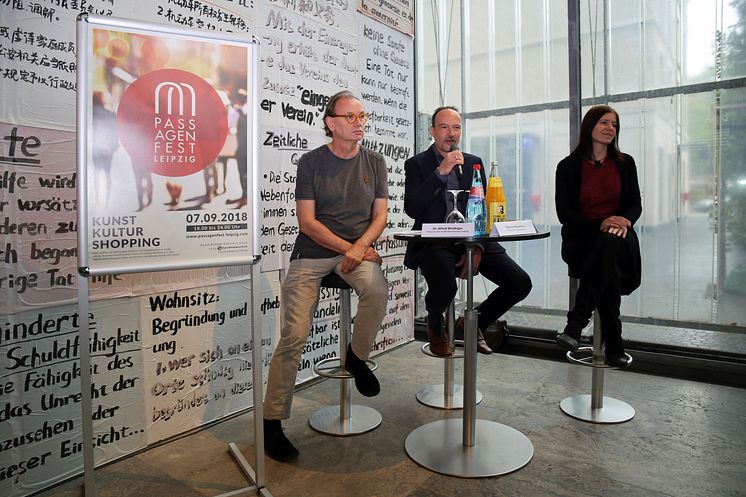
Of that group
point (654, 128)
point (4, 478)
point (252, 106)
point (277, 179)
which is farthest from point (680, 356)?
point (4, 478)

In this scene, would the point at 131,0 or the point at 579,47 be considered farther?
the point at 579,47

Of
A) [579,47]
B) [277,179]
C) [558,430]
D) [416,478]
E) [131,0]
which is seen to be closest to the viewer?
[416,478]

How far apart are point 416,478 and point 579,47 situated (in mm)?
2853

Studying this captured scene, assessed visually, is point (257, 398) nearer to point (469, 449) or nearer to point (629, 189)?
point (469, 449)

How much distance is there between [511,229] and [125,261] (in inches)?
52.9

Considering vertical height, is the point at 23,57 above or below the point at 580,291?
above

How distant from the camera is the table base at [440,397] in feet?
8.48

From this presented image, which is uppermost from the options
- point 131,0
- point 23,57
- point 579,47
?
point 579,47

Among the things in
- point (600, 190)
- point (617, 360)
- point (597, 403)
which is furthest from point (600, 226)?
point (597, 403)

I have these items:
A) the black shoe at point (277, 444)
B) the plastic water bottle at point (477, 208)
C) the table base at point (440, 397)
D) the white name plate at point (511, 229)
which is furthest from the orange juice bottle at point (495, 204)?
the black shoe at point (277, 444)

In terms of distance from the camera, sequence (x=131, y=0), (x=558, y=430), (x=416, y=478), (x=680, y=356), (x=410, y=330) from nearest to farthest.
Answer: (x=416, y=478) → (x=131, y=0) → (x=558, y=430) → (x=680, y=356) → (x=410, y=330)

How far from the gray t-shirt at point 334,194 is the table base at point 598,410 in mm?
1357

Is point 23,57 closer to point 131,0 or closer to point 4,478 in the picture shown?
point 131,0

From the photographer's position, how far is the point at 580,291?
2.38m
